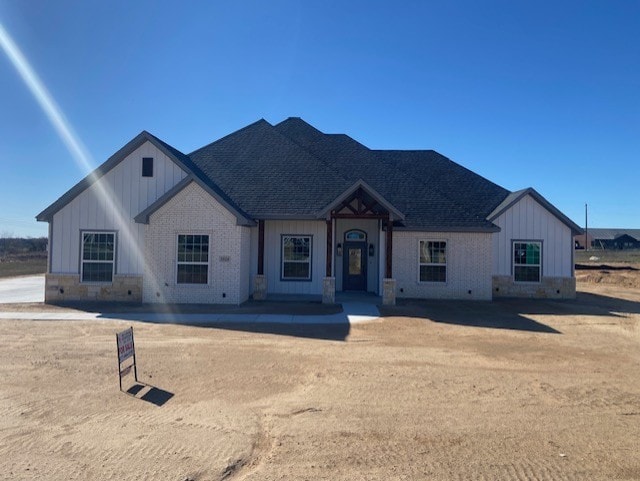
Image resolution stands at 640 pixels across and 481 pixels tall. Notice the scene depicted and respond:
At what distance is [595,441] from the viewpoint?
17.1ft

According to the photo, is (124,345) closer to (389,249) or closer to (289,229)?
(389,249)

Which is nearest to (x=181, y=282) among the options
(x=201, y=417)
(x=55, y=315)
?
(x=55, y=315)

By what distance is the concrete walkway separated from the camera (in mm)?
13094

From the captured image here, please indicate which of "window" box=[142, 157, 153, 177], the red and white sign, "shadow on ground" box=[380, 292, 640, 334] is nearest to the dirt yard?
the red and white sign

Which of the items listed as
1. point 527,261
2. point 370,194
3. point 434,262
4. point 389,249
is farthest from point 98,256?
point 527,261

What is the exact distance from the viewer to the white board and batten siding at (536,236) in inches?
776

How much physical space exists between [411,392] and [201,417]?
332cm

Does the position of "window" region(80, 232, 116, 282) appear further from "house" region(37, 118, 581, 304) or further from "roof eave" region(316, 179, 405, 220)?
"roof eave" region(316, 179, 405, 220)

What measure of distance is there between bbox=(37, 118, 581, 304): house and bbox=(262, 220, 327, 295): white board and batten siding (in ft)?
0.15

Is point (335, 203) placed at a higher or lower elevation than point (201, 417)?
higher

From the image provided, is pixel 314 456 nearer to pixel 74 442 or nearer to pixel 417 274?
pixel 74 442

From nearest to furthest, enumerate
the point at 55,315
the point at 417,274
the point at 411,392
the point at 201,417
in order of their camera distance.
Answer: the point at 201,417 → the point at 411,392 → the point at 55,315 → the point at 417,274

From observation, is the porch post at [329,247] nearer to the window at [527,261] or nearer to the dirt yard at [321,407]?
the dirt yard at [321,407]

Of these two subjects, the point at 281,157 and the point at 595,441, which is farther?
the point at 281,157
